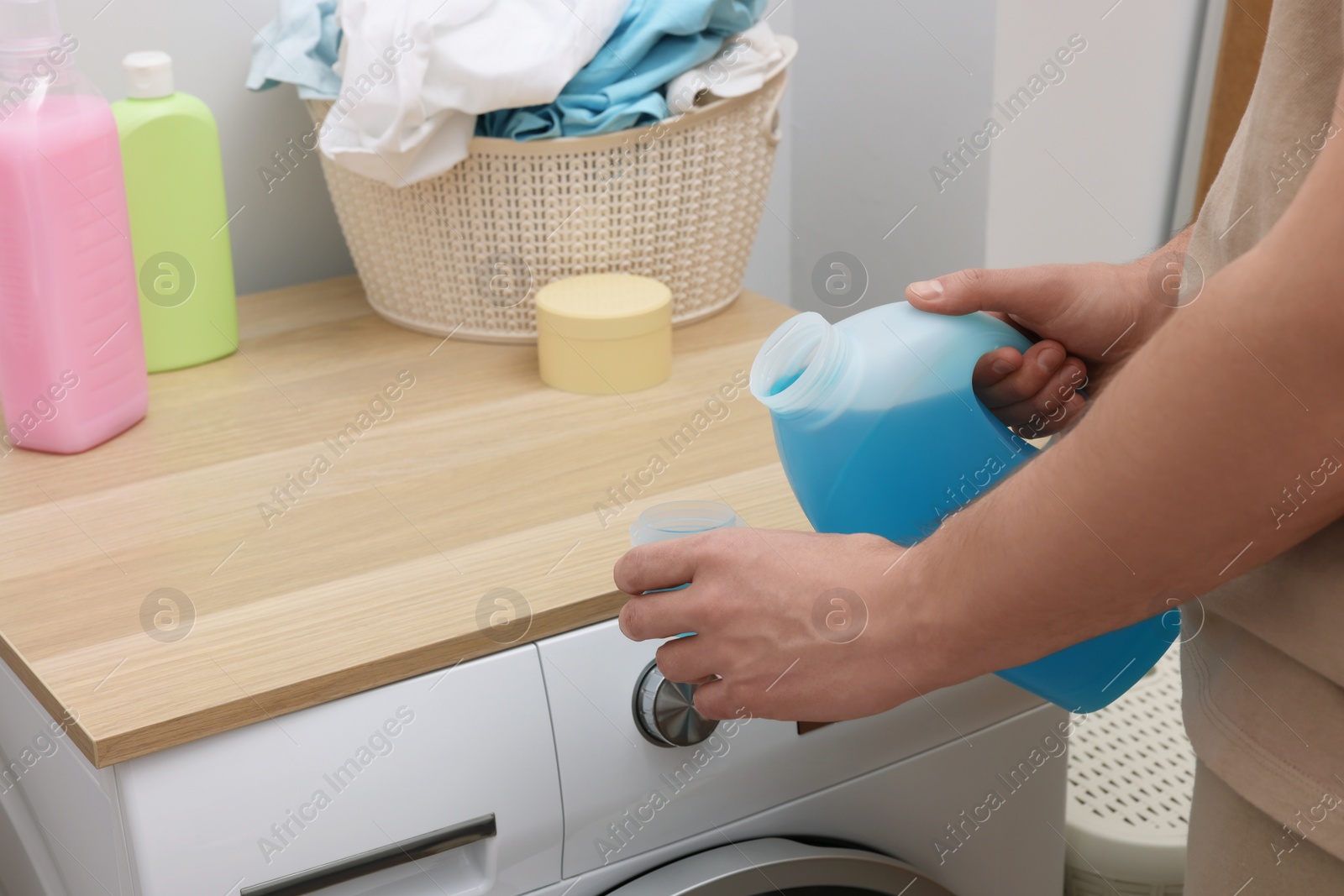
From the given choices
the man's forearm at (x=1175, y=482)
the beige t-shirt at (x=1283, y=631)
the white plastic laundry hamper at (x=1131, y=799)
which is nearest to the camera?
the man's forearm at (x=1175, y=482)

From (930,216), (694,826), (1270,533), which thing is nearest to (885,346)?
(1270,533)

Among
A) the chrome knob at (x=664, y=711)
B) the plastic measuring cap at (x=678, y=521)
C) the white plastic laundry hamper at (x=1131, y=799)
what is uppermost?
the plastic measuring cap at (x=678, y=521)

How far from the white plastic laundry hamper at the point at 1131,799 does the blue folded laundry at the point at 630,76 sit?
80 cm

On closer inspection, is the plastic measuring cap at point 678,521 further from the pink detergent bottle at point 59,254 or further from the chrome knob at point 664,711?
the pink detergent bottle at point 59,254

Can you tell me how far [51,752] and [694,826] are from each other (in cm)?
39

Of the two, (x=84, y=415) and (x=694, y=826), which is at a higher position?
(x=84, y=415)

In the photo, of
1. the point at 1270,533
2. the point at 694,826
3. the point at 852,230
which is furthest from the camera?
the point at 852,230

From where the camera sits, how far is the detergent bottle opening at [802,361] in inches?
23.5

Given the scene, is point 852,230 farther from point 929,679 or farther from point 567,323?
point 929,679

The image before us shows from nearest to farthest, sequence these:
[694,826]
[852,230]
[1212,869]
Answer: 1. [1212,869]
2. [694,826]
3. [852,230]

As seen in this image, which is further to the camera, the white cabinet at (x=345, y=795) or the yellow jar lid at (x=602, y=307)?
the yellow jar lid at (x=602, y=307)

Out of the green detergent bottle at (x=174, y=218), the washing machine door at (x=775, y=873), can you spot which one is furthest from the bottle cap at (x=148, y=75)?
the washing machine door at (x=775, y=873)

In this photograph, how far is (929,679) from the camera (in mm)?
515

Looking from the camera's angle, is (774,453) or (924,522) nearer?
(924,522)
